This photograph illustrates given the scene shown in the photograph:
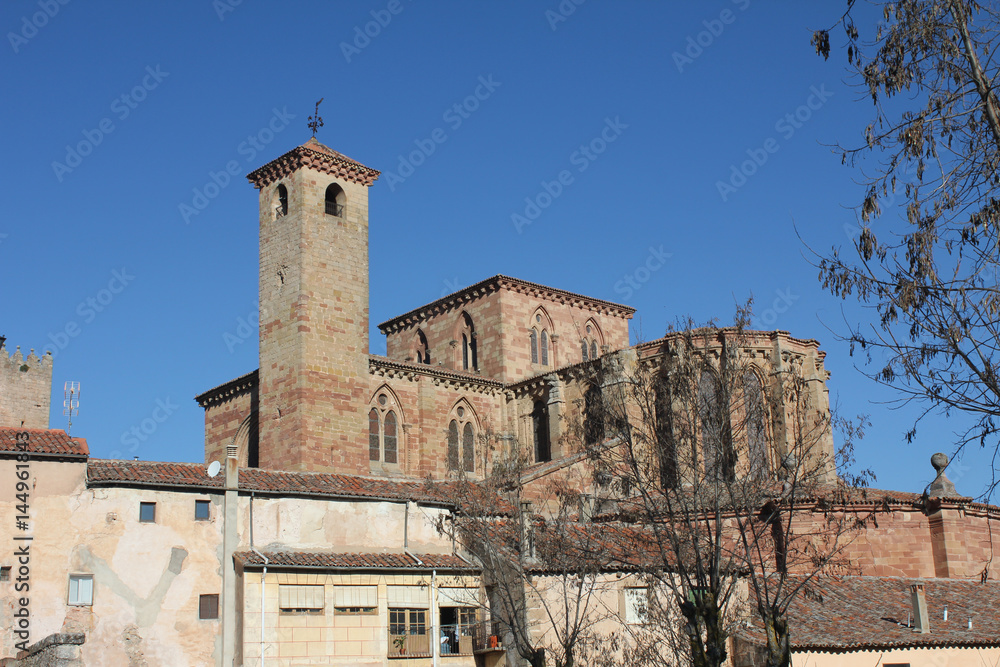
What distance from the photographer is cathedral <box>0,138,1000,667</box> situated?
20.8m

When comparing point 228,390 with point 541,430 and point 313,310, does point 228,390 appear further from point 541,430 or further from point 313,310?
point 541,430

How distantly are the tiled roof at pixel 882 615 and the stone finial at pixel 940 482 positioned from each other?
103 inches

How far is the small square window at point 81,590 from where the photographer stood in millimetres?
20516

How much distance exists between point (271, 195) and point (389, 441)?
31.5 feet

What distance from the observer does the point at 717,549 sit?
1836cm

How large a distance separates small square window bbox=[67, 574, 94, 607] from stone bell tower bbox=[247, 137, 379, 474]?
47.5 feet

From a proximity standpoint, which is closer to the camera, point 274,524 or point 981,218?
point 981,218

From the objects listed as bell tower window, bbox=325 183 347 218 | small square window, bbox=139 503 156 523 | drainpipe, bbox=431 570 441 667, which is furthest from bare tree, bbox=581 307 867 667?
bell tower window, bbox=325 183 347 218

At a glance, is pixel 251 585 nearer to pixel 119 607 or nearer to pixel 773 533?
pixel 119 607

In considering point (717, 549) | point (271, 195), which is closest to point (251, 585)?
point (717, 549)

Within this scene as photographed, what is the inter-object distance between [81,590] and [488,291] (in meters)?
26.8

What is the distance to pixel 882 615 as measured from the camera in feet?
86.4

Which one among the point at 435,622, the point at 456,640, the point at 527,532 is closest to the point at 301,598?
the point at 435,622

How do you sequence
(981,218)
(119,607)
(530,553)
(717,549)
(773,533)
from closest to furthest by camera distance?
(981,218), (717,549), (119,607), (530,553), (773,533)
